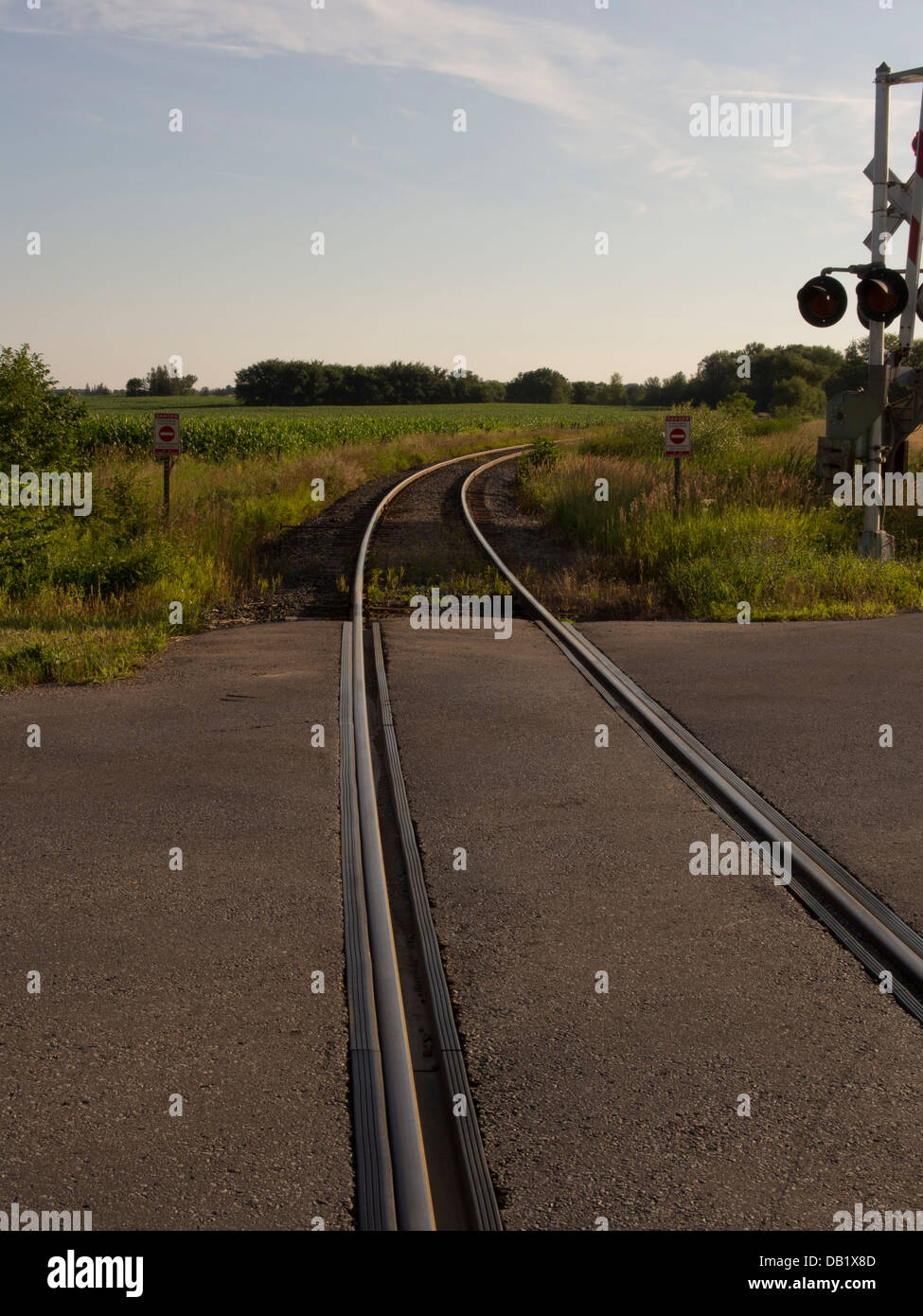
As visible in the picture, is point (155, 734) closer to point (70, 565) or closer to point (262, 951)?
point (262, 951)

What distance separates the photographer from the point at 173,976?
422 cm

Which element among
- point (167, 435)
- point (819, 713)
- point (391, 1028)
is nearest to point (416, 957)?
point (391, 1028)

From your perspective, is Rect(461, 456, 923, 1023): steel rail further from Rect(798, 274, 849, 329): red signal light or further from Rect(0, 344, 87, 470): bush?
Result: Rect(0, 344, 87, 470): bush

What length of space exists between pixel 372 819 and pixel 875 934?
2487 mm

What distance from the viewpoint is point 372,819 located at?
5902mm

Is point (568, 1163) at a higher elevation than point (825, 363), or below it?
below

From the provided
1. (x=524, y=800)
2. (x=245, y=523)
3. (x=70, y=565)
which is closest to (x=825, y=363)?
(x=245, y=523)

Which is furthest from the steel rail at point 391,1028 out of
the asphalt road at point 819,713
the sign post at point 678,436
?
the sign post at point 678,436

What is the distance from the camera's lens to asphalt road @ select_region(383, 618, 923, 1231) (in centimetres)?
308

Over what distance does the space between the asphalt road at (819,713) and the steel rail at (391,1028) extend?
213 cm

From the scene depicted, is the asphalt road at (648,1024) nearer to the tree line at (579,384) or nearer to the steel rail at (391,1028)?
the steel rail at (391,1028)

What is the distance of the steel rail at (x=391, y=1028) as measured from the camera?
3.09 m

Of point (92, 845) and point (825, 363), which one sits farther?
point (825, 363)

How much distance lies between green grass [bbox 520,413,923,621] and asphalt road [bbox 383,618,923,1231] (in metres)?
6.90
